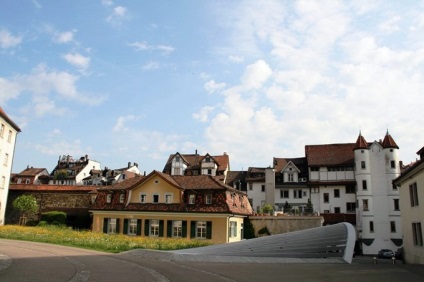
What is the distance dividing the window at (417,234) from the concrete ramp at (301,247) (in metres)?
4.18

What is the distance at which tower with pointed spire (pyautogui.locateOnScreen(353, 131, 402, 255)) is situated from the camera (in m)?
54.2

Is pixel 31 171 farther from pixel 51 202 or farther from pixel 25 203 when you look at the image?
pixel 25 203

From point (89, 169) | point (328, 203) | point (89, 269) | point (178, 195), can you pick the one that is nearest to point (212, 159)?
point (328, 203)

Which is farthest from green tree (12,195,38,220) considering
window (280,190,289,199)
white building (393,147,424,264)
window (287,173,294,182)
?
white building (393,147,424,264)

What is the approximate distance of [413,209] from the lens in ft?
79.9

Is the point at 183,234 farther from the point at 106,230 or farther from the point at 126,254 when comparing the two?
the point at 126,254

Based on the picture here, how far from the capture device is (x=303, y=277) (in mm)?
14180

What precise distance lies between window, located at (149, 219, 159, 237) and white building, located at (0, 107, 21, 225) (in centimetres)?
1842

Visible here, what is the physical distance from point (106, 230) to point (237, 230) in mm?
13704

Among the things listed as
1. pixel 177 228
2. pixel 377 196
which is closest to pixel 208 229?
pixel 177 228

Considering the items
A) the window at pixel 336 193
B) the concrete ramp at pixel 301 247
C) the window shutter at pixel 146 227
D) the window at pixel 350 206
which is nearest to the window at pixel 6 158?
the window shutter at pixel 146 227

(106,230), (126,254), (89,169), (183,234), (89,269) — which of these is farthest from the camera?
(89,169)

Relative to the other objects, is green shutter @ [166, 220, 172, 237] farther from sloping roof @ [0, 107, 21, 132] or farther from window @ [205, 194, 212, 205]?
sloping roof @ [0, 107, 21, 132]

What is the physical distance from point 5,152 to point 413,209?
43508 millimetres
